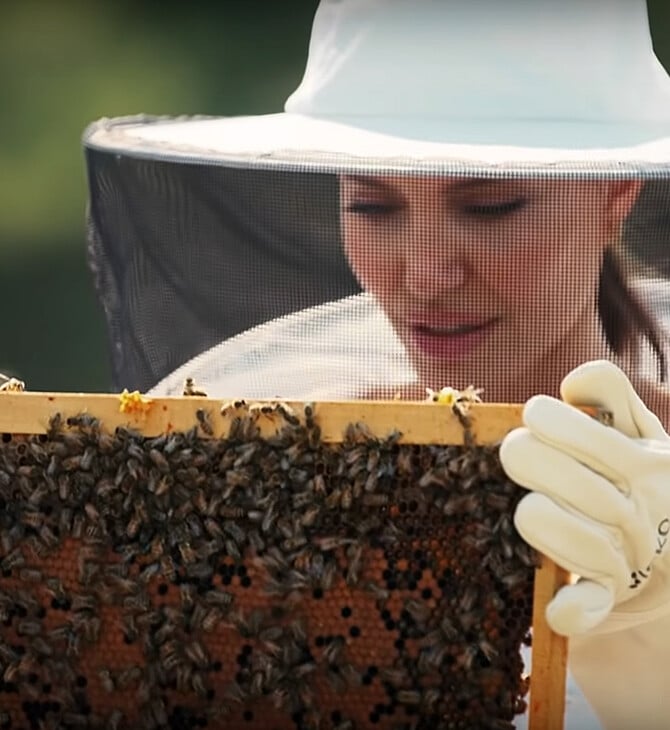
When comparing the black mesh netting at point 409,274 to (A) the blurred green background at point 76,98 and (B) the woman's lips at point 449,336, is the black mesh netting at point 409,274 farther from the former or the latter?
(A) the blurred green background at point 76,98

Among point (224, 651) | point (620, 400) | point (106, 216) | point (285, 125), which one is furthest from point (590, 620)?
point (106, 216)

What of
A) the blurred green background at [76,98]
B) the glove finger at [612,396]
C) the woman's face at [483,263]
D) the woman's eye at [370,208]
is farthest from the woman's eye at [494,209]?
the blurred green background at [76,98]

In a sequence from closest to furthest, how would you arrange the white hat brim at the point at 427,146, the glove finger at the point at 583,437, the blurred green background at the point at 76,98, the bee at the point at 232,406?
the glove finger at the point at 583,437 → the bee at the point at 232,406 → the white hat brim at the point at 427,146 → the blurred green background at the point at 76,98

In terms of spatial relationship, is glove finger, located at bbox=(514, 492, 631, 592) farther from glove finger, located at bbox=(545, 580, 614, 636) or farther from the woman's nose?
the woman's nose

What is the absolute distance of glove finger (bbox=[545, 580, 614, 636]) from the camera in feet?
4.67

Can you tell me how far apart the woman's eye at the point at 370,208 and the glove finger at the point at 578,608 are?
70 centimetres

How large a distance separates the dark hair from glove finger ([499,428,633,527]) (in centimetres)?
53

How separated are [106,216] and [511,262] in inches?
34.3

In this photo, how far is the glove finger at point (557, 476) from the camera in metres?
1.40

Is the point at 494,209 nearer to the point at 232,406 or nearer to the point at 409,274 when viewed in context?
the point at 409,274

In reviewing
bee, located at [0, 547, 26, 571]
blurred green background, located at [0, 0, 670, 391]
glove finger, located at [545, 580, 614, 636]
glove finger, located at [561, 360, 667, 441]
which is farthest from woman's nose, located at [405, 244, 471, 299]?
blurred green background, located at [0, 0, 670, 391]

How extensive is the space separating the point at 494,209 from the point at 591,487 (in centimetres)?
56

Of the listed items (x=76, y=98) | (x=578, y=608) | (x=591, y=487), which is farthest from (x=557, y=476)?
(x=76, y=98)

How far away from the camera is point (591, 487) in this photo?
1.41m
